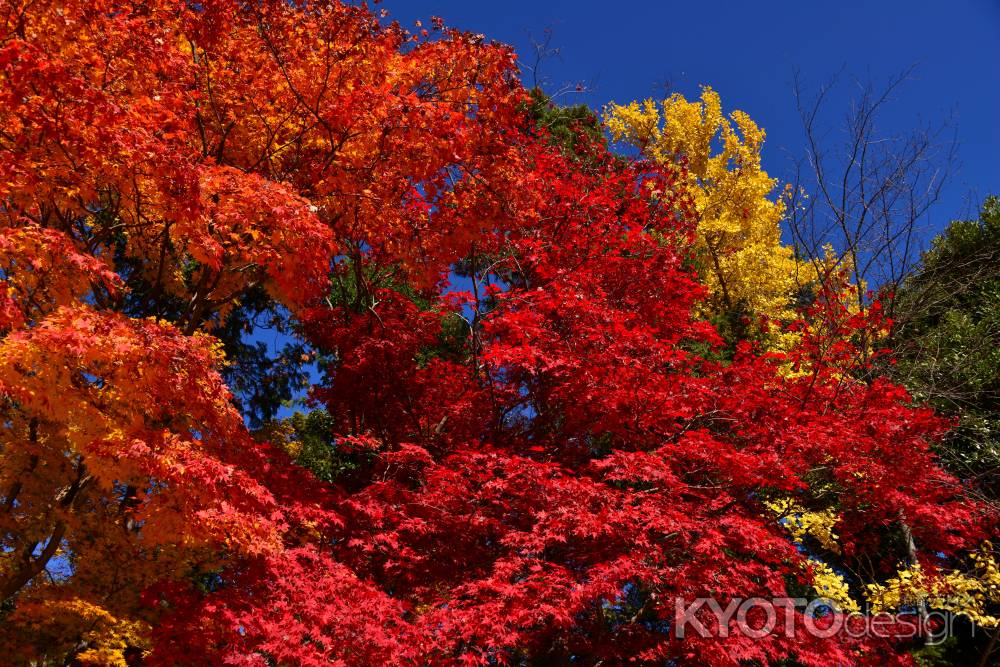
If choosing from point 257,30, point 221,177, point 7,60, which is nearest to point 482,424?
point 221,177

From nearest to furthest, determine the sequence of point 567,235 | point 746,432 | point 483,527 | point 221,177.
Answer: point 221,177 → point 483,527 → point 746,432 → point 567,235

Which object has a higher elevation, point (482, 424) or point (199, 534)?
point (482, 424)

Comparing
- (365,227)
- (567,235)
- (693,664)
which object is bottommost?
(693,664)

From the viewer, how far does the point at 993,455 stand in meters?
12.2

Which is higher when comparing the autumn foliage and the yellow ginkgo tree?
the yellow ginkgo tree

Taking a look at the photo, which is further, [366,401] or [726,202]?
[726,202]

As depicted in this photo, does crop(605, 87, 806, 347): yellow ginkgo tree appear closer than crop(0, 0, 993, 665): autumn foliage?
No

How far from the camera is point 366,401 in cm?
1065

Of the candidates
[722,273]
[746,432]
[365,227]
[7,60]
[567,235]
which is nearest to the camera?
[7,60]

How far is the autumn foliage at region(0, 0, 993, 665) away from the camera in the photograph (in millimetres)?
6082

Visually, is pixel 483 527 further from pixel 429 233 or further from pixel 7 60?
pixel 7 60

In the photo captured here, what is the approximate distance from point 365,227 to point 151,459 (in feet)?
15.7

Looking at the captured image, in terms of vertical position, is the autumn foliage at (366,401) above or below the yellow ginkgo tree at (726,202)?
below

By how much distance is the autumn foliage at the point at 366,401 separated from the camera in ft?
20.0
